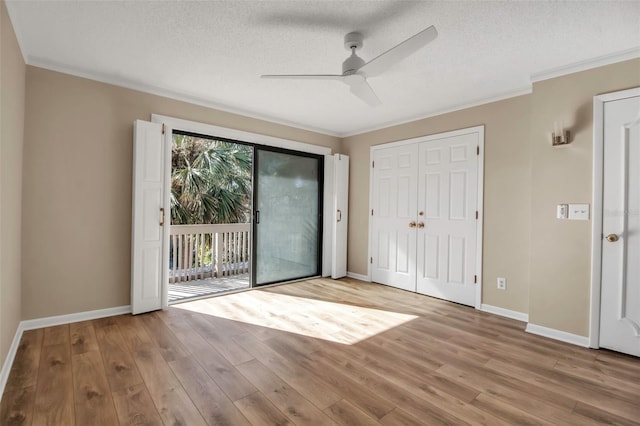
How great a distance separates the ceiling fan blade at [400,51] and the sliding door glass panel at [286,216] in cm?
241

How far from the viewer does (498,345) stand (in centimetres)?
261

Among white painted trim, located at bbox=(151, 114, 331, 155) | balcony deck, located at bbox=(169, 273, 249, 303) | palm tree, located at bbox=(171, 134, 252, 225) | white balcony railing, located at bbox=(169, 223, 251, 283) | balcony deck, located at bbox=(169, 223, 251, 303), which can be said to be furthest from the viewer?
palm tree, located at bbox=(171, 134, 252, 225)

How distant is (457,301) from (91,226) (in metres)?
4.09

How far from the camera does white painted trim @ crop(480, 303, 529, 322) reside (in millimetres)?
3209

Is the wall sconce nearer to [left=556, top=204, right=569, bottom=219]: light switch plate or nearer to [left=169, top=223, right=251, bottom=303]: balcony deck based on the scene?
[left=556, top=204, right=569, bottom=219]: light switch plate

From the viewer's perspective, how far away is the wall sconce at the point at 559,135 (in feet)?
8.84

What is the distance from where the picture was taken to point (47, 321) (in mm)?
2805

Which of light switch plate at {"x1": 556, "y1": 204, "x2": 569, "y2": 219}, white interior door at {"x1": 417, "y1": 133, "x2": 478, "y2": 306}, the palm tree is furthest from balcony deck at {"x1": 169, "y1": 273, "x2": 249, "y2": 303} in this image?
light switch plate at {"x1": 556, "y1": 204, "x2": 569, "y2": 219}

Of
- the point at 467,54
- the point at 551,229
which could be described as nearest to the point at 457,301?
the point at 551,229

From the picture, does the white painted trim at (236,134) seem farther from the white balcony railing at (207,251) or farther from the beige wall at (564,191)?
the beige wall at (564,191)

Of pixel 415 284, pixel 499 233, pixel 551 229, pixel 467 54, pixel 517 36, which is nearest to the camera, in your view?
pixel 517 36

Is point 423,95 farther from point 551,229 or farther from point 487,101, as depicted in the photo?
point 551,229

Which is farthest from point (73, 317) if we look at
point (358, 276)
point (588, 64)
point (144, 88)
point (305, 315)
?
point (588, 64)

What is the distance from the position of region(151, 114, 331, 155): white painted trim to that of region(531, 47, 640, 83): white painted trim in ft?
9.44
